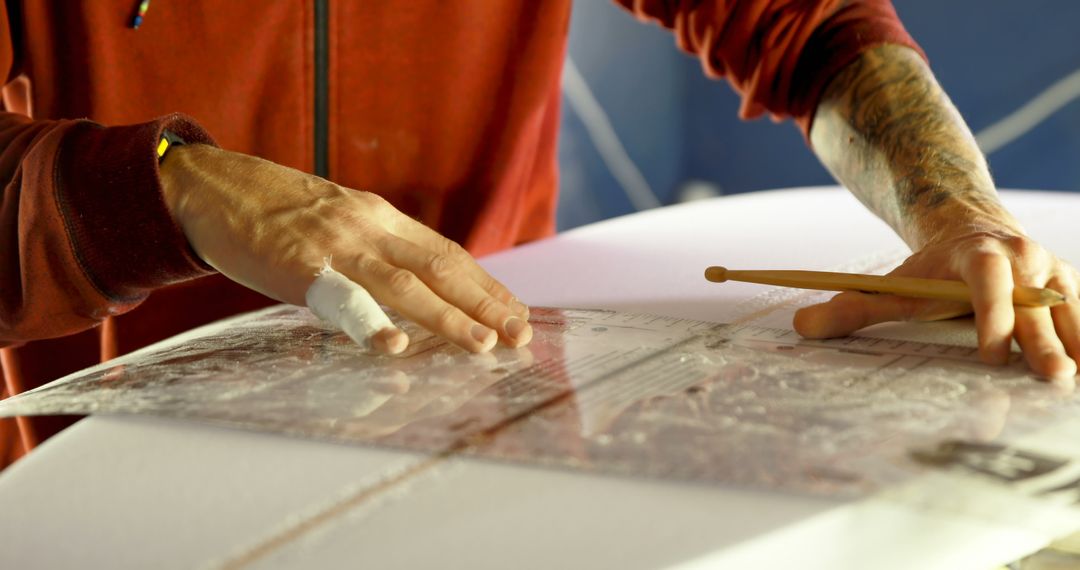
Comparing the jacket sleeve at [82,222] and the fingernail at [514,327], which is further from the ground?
the jacket sleeve at [82,222]

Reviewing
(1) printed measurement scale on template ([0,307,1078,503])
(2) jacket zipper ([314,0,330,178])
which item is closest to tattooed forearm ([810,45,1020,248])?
(1) printed measurement scale on template ([0,307,1078,503])

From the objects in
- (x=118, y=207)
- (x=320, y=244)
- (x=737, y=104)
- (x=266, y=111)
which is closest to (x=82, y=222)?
(x=118, y=207)

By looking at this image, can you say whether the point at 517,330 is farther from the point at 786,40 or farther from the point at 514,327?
the point at 786,40

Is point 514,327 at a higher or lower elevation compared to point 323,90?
lower

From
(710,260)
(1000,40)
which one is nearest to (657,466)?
(710,260)

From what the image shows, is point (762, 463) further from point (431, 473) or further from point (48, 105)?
point (48, 105)

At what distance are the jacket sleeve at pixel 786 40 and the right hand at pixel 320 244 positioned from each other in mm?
678

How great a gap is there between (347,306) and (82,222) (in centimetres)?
24

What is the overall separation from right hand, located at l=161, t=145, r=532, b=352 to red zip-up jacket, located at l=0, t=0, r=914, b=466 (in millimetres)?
33

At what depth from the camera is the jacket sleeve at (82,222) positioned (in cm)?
80

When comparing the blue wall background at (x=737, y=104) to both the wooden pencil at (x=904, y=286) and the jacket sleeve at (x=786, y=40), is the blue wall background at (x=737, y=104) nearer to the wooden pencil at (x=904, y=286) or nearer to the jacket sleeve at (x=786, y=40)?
the jacket sleeve at (x=786, y=40)

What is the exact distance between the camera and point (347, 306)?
0.73 metres

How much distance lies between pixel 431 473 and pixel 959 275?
0.45 m

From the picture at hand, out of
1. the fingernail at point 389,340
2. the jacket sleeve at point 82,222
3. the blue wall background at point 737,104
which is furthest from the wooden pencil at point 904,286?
the blue wall background at point 737,104
